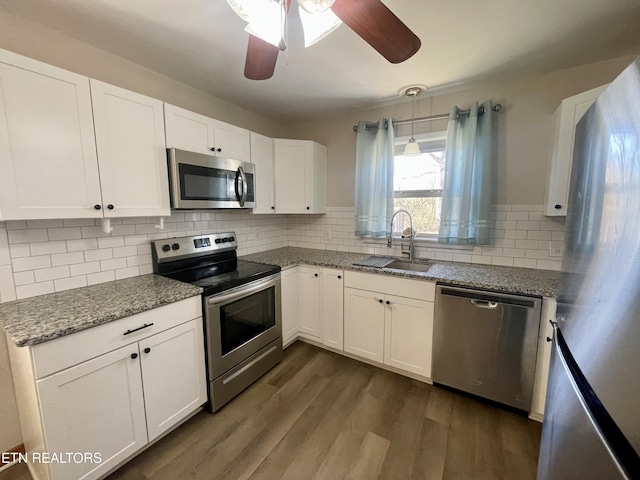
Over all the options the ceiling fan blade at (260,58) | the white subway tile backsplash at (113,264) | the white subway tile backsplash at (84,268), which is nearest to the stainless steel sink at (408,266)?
the ceiling fan blade at (260,58)

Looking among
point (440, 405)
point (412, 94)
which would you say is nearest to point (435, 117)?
point (412, 94)

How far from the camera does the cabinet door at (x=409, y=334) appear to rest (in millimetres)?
2012

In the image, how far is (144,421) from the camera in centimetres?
144

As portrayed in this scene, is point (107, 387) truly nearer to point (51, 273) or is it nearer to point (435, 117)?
point (51, 273)

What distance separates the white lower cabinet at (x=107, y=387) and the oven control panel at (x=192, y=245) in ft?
1.90

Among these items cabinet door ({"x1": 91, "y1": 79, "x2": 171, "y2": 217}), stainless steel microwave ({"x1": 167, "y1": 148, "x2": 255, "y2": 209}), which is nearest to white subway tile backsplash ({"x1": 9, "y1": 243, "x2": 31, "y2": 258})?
cabinet door ({"x1": 91, "y1": 79, "x2": 171, "y2": 217})

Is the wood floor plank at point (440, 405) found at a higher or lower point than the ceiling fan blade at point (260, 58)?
lower

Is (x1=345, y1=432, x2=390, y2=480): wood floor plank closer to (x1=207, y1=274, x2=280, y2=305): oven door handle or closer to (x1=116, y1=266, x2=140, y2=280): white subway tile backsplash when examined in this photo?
(x1=207, y1=274, x2=280, y2=305): oven door handle

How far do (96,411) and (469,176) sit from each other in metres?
2.84

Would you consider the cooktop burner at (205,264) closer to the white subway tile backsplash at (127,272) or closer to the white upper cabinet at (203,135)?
the white subway tile backsplash at (127,272)

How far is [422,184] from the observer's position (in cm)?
255

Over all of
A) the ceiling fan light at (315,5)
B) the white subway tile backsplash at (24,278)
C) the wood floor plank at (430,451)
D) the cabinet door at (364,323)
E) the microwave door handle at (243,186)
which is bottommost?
the wood floor plank at (430,451)

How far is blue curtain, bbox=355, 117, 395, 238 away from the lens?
8.29 ft

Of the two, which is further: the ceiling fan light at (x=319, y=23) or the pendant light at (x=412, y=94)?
the pendant light at (x=412, y=94)
